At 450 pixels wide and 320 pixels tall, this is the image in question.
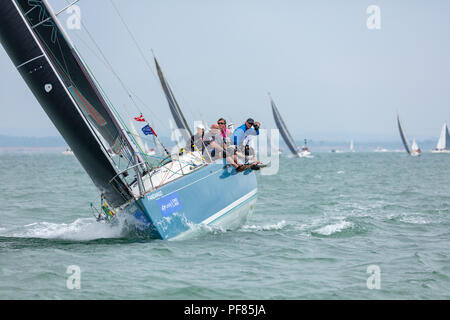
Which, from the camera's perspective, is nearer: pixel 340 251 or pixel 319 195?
pixel 340 251

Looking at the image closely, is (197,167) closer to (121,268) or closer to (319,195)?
(121,268)

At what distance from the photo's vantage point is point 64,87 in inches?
326

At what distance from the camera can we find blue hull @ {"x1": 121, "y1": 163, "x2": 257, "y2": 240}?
8.41 m

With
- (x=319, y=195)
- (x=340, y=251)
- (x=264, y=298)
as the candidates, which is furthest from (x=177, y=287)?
(x=319, y=195)

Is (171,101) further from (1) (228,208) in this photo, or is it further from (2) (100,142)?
(2) (100,142)

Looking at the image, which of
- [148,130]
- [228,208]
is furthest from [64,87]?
[228,208]

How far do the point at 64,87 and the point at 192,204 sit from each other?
2.62m

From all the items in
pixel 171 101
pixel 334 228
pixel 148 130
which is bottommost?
pixel 171 101

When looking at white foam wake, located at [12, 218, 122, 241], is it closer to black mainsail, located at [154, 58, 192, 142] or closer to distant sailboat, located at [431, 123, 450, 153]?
black mainsail, located at [154, 58, 192, 142]

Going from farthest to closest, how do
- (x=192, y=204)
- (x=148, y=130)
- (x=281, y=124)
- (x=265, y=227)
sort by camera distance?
(x=281, y=124)
(x=265, y=227)
(x=148, y=130)
(x=192, y=204)

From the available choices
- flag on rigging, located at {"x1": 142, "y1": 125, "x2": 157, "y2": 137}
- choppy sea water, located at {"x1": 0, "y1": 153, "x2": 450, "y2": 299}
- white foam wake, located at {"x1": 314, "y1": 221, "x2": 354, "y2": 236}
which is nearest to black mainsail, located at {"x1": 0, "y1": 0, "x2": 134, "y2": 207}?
flag on rigging, located at {"x1": 142, "y1": 125, "x2": 157, "y2": 137}

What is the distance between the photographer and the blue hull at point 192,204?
8414 mm
